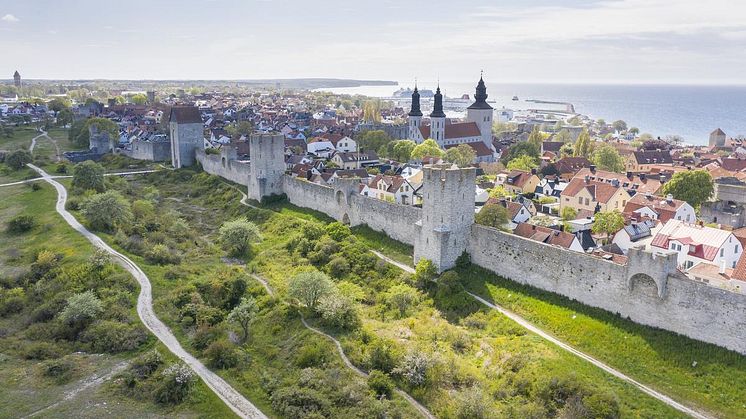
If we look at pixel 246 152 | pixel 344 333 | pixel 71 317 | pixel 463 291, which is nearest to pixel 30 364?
pixel 71 317

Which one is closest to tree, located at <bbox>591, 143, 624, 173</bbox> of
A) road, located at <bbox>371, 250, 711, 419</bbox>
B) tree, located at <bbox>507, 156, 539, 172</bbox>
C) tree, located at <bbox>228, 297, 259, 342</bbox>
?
tree, located at <bbox>507, 156, 539, 172</bbox>

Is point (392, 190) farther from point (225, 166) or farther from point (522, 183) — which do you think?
point (225, 166)

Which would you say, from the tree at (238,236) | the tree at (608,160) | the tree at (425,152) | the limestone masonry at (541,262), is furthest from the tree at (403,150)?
the tree at (238,236)

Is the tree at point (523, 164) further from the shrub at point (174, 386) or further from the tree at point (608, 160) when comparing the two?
the shrub at point (174, 386)

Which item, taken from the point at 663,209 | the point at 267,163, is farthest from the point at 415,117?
the point at 663,209

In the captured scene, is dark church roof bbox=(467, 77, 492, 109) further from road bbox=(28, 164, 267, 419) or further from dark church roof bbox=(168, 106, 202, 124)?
road bbox=(28, 164, 267, 419)

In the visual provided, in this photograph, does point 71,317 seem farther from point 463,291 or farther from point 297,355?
point 463,291
